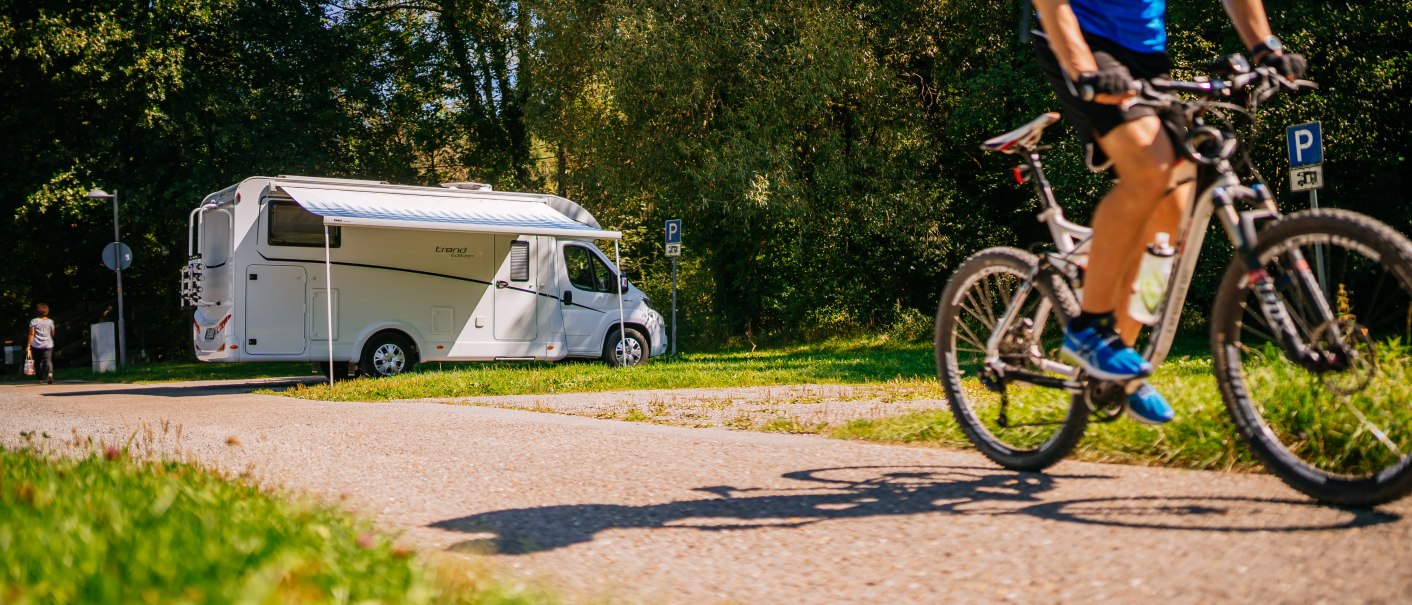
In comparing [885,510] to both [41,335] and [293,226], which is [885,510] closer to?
[293,226]

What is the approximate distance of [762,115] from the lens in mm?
22250

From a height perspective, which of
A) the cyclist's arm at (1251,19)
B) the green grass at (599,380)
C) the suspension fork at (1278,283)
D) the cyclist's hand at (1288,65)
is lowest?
the green grass at (599,380)

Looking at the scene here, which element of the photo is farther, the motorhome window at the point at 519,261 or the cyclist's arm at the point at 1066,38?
the motorhome window at the point at 519,261

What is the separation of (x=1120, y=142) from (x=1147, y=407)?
0.80 metres

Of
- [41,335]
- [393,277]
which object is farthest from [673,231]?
[41,335]

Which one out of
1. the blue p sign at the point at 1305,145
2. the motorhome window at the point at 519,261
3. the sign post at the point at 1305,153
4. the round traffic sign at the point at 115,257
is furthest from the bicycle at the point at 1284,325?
the round traffic sign at the point at 115,257

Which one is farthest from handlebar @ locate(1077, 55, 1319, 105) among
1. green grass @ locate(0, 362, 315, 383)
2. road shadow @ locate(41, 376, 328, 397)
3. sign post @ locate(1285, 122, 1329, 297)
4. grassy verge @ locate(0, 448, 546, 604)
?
green grass @ locate(0, 362, 315, 383)

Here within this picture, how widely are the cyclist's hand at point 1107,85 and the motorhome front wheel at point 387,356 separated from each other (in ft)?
47.1

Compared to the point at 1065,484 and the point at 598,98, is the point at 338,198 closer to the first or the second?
the point at 598,98

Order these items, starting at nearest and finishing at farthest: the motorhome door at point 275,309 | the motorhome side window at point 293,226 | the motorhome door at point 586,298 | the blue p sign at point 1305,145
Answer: the blue p sign at point 1305,145 < the motorhome door at point 275,309 < the motorhome side window at point 293,226 < the motorhome door at point 586,298

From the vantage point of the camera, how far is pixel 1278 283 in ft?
10.4

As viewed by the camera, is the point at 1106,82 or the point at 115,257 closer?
the point at 1106,82

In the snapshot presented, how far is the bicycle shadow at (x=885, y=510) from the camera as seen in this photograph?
305 cm

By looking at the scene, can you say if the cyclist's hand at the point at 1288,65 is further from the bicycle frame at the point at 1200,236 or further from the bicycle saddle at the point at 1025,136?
the bicycle saddle at the point at 1025,136
